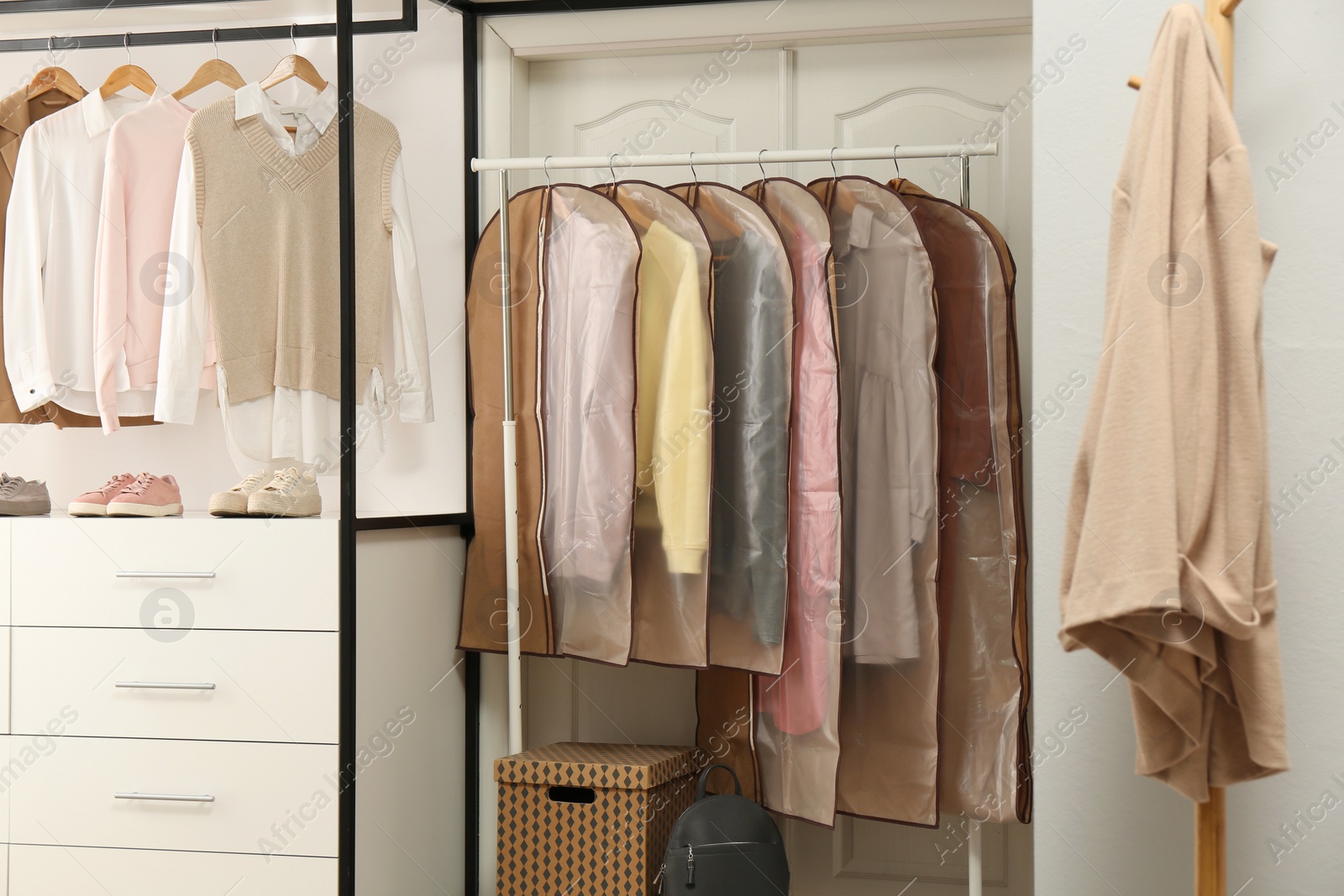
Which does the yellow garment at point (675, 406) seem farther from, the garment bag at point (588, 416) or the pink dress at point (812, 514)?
the pink dress at point (812, 514)

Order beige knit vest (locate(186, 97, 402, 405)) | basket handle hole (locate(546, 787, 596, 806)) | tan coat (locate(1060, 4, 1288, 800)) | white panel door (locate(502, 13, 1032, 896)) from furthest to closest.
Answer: white panel door (locate(502, 13, 1032, 896)) → beige knit vest (locate(186, 97, 402, 405)) → basket handle hole (locate(546, 787, 596, 806)) → tan coat (locate(1060, 4, 1288, 800))

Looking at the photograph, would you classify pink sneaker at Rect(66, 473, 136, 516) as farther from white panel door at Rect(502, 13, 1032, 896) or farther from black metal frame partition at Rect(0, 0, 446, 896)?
white panel door at Rect(502, 13, 1032, 896)

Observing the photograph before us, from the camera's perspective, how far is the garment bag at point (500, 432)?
199cm

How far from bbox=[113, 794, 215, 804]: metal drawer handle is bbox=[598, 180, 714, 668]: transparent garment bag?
0.78 meters

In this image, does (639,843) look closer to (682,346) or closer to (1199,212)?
(682,346)

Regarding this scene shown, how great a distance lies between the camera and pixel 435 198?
2.27 m

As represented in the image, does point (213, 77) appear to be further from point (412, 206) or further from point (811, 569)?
point (811, 569)

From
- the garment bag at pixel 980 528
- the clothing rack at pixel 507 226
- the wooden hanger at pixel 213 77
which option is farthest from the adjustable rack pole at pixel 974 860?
the wooden hanger at pixel 213 77

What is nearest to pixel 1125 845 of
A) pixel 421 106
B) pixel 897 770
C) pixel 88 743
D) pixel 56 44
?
pixel 897 770

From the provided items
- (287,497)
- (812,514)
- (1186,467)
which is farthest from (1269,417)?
(287,497)

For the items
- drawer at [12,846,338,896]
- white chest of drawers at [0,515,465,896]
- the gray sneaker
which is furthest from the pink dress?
the gray sneaker

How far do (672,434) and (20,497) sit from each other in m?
1.24

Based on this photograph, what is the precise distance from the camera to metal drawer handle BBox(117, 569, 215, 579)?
177 cm

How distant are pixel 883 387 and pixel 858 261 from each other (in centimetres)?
24
